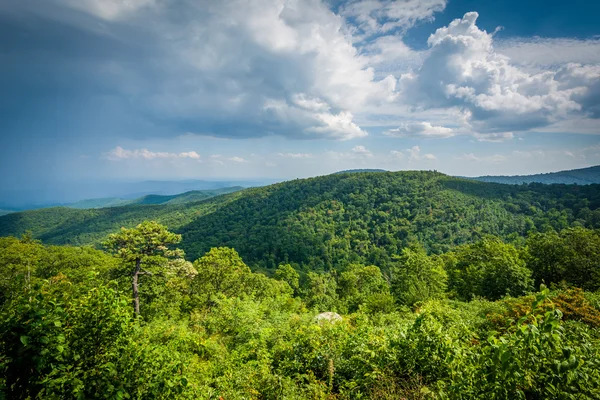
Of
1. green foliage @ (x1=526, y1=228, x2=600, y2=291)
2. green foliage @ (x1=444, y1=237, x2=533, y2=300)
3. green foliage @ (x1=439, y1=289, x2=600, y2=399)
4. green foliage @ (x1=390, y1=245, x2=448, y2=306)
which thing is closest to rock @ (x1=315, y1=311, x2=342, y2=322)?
green foliage @ (x1=439, y1=289, x2=600, y2=399)

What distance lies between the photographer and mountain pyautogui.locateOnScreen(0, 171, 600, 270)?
346 ft

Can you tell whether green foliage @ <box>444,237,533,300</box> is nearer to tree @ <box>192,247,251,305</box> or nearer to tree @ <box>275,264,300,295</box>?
tree @ <box>192,247,251,305</box>

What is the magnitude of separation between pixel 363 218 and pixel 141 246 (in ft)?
394

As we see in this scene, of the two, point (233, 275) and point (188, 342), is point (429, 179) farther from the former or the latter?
point (188, 342)

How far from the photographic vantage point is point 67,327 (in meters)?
4.14

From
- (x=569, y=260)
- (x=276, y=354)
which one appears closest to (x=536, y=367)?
(x=276, y=354)

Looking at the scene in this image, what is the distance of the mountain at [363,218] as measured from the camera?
346ft

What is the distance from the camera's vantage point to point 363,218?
131 m

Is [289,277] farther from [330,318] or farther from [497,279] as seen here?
[330,318]

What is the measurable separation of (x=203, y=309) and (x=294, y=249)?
3413 inches

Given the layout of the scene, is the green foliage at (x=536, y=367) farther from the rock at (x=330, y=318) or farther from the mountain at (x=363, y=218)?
the mountain at (x=363, y=218)

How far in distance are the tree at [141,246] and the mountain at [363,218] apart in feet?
270

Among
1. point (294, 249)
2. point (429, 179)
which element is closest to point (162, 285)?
point (294, 249)

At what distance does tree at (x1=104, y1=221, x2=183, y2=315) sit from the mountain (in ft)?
270
